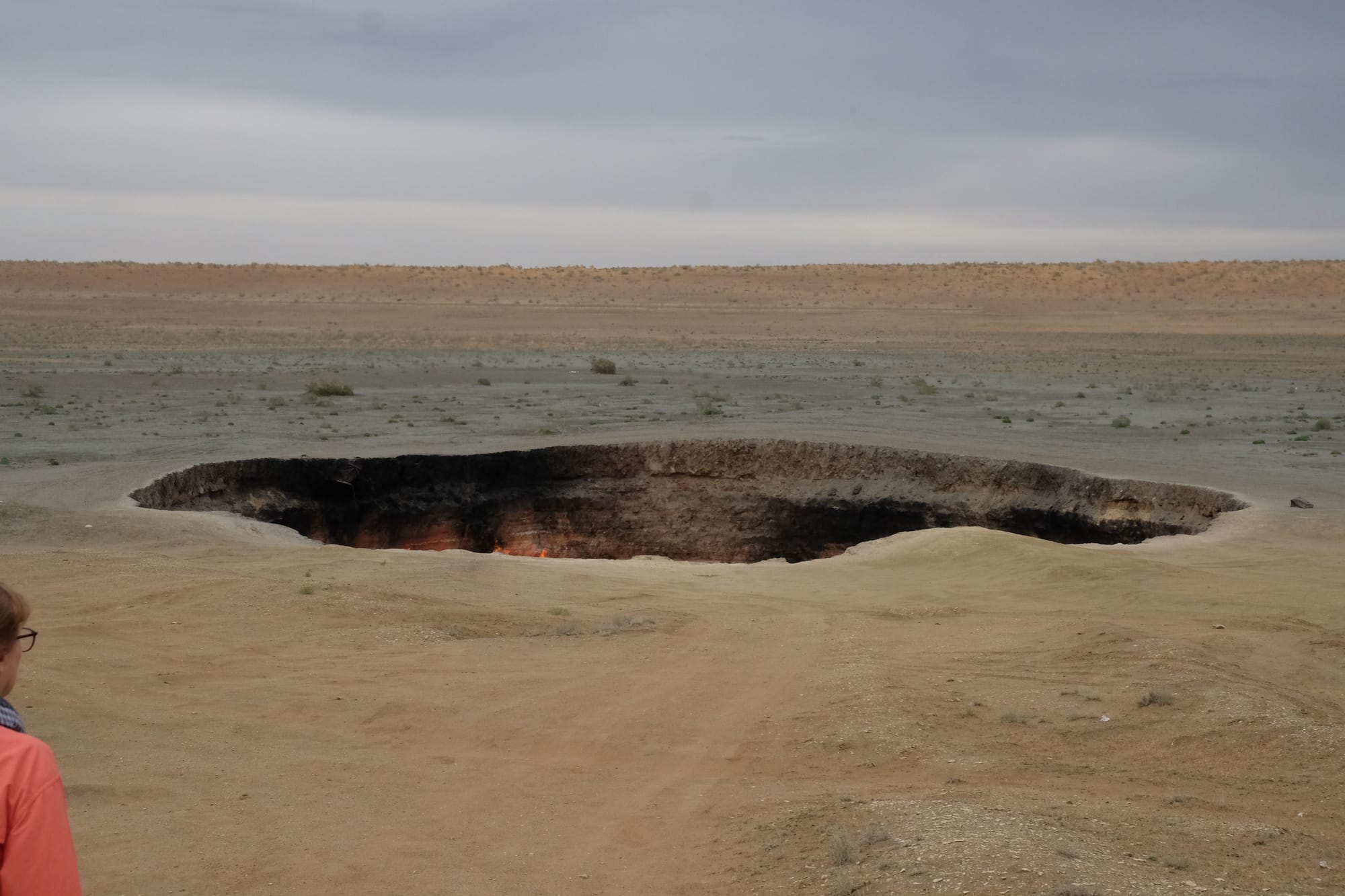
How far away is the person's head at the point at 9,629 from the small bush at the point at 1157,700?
5.94 m

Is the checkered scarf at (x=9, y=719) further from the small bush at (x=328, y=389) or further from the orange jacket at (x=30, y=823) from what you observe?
the small bush at (x=328, y=389)

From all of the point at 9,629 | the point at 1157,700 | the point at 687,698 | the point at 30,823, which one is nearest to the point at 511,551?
the point at 687,698

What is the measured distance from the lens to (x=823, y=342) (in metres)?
50.4

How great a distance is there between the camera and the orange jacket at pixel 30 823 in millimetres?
2322

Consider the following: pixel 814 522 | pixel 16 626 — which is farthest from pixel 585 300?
pixel 16 626

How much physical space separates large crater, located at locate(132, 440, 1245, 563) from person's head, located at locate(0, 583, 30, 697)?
40.5ft

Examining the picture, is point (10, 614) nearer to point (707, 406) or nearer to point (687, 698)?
point (687, 698)

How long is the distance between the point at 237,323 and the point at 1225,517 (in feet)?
165

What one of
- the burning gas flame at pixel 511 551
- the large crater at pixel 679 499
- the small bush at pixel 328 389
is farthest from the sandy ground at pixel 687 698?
the small bush at pixel 328 389

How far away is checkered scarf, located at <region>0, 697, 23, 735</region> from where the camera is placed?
2.48 metres

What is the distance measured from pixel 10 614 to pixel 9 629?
40 mm

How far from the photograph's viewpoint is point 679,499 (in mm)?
18797

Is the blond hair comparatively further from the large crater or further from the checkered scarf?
the large crater

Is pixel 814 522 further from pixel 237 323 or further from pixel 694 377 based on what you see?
→ pixel 237 323
